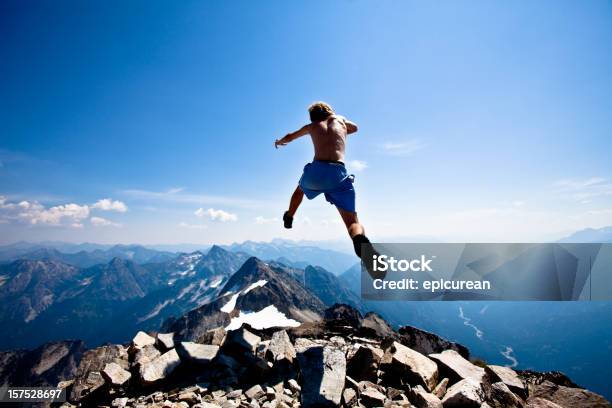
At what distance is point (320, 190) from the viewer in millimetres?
6766

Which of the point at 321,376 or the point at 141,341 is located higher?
the point at 321,376

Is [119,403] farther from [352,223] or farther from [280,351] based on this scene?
[352,223]

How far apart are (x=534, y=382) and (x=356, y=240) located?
5.31 m

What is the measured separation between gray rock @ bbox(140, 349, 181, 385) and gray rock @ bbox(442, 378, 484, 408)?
576cm

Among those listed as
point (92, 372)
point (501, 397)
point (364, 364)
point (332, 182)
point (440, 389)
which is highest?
point (332, 182)

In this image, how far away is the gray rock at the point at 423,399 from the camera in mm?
5301

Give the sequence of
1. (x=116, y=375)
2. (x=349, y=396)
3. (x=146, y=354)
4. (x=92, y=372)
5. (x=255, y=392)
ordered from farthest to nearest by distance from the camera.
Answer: (x=92, y=372)
(x=146, y=354)
(x=116, y=375)
(x=255, y=392)
(x=349, y=396)

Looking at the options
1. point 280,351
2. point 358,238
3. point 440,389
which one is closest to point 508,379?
point 440,389

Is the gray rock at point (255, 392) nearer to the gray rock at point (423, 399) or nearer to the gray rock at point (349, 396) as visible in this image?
the gray rock at point (349, 396)

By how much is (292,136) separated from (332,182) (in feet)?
5.95

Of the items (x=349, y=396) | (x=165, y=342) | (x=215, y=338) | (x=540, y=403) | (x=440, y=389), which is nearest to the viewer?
(x=540, y=403)

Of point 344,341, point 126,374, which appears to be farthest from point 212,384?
point 344,341

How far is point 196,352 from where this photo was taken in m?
7.66

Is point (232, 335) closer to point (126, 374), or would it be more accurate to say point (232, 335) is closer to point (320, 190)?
point (126, 374)
